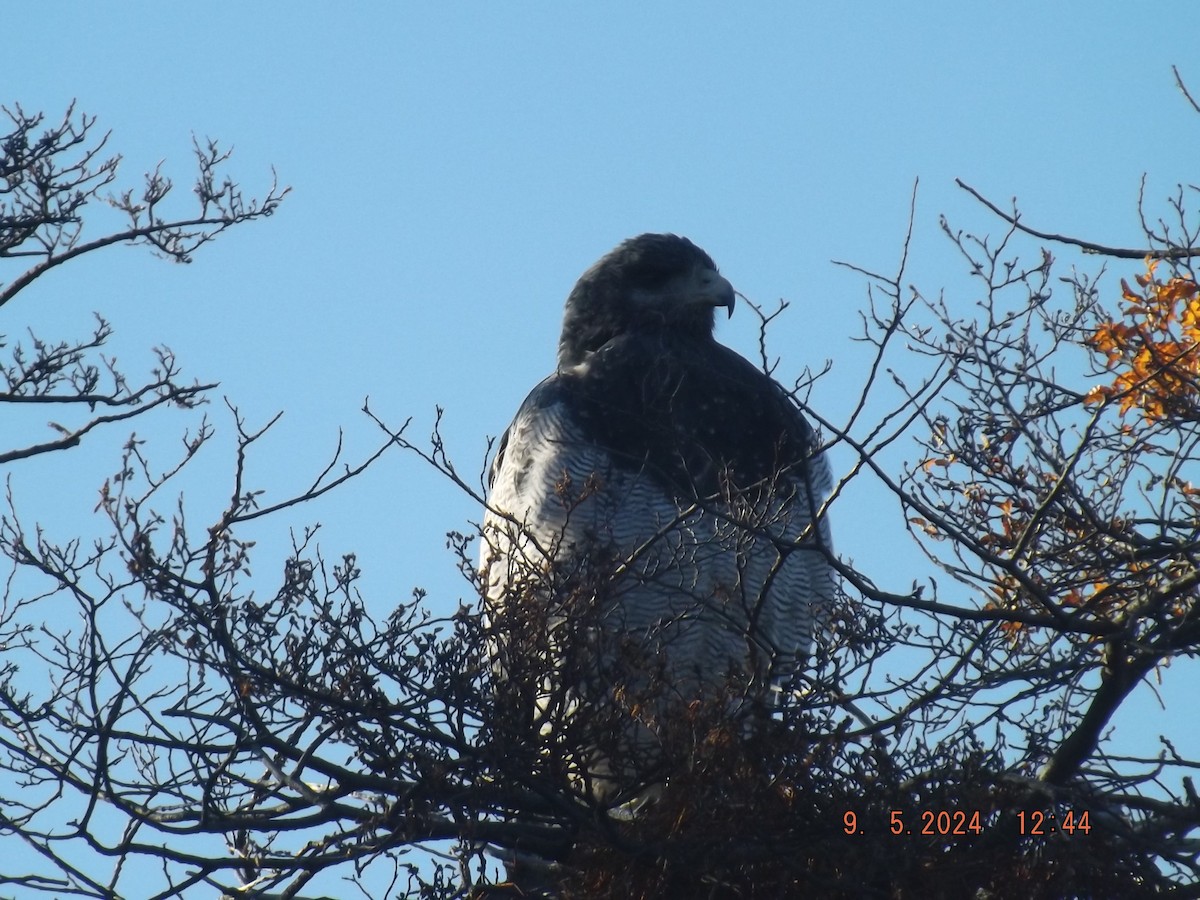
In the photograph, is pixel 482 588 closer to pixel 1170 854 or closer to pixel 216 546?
pixel 216 546

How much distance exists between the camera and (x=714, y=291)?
776cm

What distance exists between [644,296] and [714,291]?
0.37 meters

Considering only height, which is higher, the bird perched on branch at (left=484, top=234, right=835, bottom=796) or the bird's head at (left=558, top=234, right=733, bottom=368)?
the bird's head at (left=558, top=234, right=733, bottom=368)

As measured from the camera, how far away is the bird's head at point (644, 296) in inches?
309

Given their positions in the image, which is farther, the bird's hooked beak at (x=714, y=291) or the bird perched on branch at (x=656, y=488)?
the bird's hooked beak at (x=714, y=291)

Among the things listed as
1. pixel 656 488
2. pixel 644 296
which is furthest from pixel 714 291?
pixel 656 488

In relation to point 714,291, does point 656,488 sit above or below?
below

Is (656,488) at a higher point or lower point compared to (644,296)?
lower

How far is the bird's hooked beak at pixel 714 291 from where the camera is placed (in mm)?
7719

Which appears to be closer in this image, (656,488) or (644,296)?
(656,488)

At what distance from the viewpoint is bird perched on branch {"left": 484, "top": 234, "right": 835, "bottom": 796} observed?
5.21m

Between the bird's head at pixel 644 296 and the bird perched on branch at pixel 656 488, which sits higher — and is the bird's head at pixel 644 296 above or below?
above

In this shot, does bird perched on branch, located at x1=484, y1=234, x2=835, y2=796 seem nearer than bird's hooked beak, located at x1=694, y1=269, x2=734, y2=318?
Yes

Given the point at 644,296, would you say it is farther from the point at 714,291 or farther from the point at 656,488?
the point at 656,488
